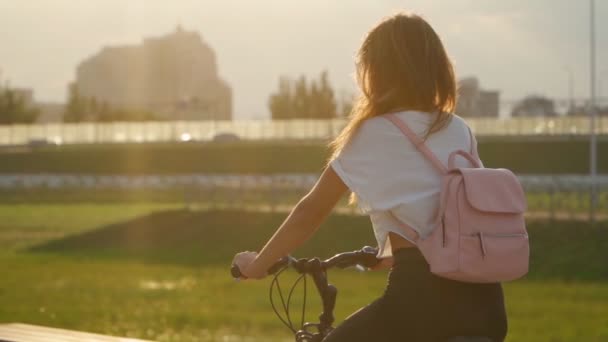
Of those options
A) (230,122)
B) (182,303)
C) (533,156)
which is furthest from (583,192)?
(230,122)

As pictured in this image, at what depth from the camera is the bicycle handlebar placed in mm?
3123

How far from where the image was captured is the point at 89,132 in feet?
241

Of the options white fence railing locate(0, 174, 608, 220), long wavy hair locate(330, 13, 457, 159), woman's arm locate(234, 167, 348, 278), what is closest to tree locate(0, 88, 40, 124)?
white fence railing locate(0, 174, 608, 220)

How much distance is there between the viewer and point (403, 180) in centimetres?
282

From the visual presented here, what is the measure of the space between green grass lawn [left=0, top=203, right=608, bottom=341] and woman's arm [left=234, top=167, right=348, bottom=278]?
729 cm

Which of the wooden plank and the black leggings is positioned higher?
the black leggings

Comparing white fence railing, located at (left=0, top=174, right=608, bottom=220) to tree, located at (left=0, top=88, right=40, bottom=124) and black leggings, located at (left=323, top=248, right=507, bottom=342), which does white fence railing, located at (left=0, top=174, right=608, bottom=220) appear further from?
tree, located at (left=0, top=88, right=40, bottom=124)

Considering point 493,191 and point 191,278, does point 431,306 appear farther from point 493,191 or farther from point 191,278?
point 191,278

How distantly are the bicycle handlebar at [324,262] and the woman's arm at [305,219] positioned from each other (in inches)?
2.6

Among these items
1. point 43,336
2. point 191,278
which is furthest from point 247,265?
point 191,278

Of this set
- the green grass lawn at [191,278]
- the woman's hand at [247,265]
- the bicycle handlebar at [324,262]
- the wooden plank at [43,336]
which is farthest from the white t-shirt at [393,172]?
the green grass lawn at [191,278]

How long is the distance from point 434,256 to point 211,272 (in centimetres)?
1622

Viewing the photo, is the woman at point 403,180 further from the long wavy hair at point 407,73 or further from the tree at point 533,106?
the tree at point 533,106

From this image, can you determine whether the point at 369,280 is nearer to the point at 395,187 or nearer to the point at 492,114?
the point at 395,187
